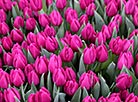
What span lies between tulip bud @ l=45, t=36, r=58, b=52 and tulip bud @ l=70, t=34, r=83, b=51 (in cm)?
7

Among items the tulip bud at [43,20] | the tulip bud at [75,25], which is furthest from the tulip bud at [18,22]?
the tulip bud at [75,25]

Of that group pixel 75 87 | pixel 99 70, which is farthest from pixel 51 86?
pixel 99 70

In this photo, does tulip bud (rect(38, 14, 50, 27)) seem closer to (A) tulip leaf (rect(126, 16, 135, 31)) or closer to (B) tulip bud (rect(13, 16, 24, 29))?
(B) tulip bud (rect(13, 16, 24, 29))

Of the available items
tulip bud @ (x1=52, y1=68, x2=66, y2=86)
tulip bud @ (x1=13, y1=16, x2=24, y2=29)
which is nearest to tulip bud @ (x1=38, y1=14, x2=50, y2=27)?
tulip bud @ (x1=13, y1=16, x2=24, y2=29)

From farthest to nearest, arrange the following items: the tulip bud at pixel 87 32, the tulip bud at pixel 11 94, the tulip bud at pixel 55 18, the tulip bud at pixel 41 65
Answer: the tulip bud at pixel 55 18 → the tulip bud at pixel 87 32 → the tulip bud at pixel 41 65 → the tulip bud at pixel 11 94

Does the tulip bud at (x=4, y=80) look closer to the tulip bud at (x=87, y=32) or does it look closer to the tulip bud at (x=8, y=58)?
the tulip bud at (x=8, y=58)

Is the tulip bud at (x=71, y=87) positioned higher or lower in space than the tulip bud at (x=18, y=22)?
lower

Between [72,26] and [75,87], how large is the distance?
1.62ft

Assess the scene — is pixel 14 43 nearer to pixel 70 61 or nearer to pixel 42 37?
pixel 42 37

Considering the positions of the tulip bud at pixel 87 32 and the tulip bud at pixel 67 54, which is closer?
the tulip bud at pixel 67 54

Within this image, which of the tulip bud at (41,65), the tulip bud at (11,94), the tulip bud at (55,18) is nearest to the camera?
the tulip bud at (11,94)

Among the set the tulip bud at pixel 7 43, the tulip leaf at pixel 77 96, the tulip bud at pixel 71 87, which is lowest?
the tulip leaf at pixel 77 96

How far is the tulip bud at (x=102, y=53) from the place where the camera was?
1.62 m

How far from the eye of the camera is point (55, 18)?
199cm
